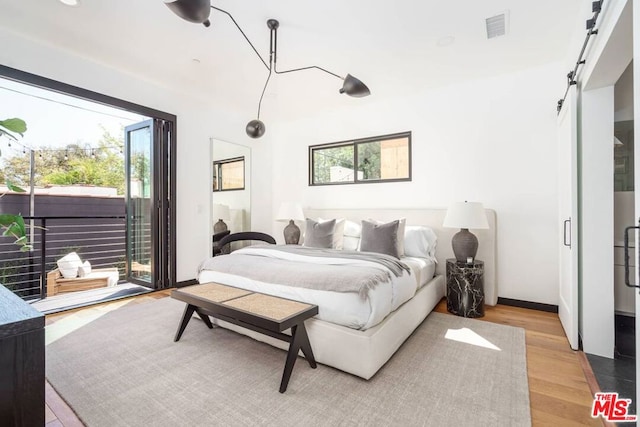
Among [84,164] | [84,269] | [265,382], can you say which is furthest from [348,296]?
[84,164]

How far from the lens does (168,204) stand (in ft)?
13.2

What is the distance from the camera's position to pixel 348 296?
2.00 m

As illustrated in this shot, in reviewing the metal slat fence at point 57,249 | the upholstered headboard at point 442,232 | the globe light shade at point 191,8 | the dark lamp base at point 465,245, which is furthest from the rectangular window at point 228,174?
the dark lamp base at point 465,245

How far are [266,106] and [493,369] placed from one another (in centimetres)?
432

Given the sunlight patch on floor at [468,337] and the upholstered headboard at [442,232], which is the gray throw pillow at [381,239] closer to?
the upholstered headboard at [442,232]

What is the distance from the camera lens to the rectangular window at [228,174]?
15.3 feet

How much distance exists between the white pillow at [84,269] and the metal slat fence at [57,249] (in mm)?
117

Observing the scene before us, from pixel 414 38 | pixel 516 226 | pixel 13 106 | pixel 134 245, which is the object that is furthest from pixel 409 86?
pixel 13 106

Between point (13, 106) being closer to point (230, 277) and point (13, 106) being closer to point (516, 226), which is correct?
point (230, 277)

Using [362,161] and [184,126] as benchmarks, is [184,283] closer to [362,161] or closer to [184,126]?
[184,126]

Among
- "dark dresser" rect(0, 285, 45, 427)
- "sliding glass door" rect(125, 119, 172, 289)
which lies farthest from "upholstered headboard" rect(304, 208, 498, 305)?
"dark dresser" rect(0, 285, 45, 427)

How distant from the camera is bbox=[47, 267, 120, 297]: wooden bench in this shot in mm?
3988

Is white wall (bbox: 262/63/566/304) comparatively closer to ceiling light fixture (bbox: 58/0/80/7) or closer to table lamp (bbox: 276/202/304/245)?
table lamp (bbox: 276/202/304/245)

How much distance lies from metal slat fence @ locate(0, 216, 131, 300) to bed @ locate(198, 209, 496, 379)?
244 cm
